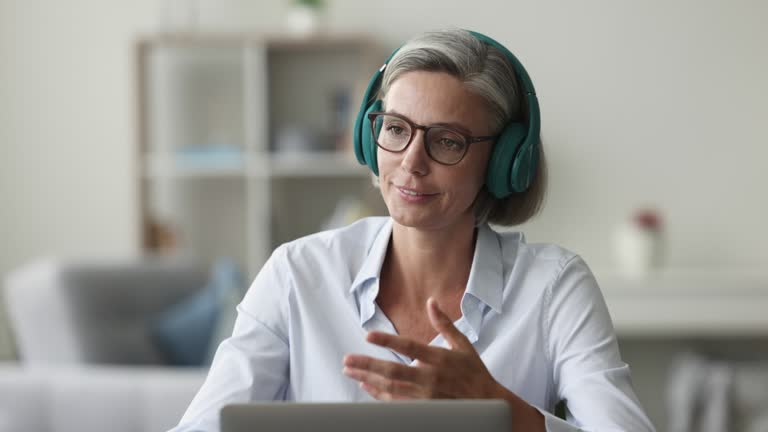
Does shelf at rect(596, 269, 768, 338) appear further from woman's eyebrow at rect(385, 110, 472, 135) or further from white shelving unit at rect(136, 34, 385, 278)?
woman's eyebrow at rect(385, 110, 472, 135)

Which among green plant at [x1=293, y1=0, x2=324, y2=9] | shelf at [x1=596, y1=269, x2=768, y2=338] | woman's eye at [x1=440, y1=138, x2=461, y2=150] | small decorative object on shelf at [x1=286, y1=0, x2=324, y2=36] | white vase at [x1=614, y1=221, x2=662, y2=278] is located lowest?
shelf at [x1=596, y1=269, x2=768, y2=338]

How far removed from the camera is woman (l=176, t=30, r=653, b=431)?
3.72ft

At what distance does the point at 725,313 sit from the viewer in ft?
12.0

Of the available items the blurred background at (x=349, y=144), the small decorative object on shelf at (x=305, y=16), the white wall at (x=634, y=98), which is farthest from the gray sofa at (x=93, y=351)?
the small decorative object on shelf at (x=305, y=16)

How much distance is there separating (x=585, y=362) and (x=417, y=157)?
0.29 m

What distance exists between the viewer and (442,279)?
1.24m

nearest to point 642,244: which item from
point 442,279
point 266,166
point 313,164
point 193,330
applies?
point 313,164

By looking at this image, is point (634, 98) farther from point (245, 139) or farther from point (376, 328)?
point (376, 328)

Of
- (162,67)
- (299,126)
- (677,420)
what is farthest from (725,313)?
(162,67)

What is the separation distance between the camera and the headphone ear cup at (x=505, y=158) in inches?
45.9

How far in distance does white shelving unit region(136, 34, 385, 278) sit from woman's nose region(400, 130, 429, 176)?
2.77 meters

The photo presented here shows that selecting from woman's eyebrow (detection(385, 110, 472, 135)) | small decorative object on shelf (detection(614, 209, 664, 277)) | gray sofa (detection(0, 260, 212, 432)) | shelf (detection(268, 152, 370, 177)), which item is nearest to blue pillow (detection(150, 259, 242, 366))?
gray sofa (detection(0, 260, 212, 432))

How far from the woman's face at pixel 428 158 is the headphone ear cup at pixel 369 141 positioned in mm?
38

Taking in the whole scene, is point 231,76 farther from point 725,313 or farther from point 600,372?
point 600,372
